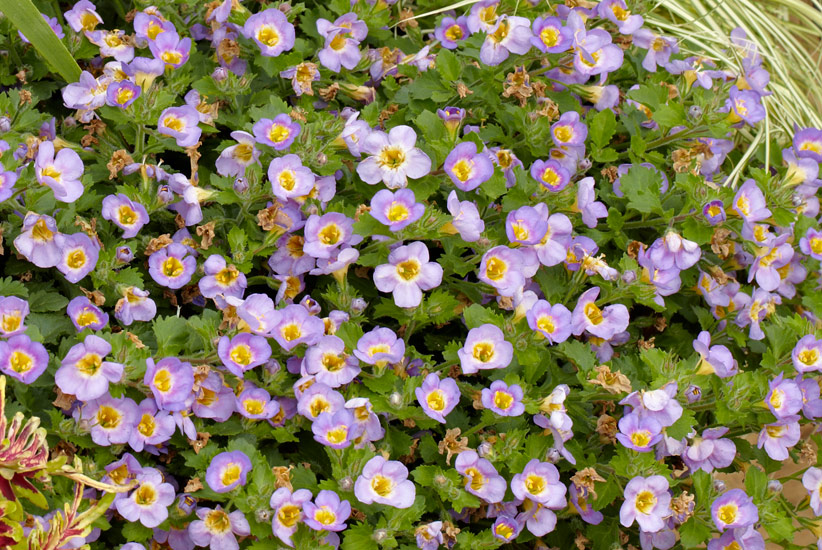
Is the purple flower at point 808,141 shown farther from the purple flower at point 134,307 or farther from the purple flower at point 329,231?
the purple flower at point 134,307

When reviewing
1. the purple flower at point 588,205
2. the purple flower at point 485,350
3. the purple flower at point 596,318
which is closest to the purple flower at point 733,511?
the purple flower at point 596,318

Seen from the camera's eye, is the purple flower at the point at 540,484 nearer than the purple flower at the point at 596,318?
Yes

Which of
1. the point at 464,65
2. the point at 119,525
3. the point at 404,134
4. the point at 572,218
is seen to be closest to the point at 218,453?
the point at 119,525

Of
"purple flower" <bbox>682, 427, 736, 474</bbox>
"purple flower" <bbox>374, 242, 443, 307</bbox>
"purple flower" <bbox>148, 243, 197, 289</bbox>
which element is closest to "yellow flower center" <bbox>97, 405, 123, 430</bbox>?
"purple flower" <bbox>148, 243, 197, 289</bbox>

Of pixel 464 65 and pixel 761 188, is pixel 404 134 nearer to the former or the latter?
pixel 464 65

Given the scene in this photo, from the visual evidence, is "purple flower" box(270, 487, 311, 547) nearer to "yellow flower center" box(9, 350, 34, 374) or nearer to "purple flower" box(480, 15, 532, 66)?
"yellow flower center" box(9, 350, 34, 374)

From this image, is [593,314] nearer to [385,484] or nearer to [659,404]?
[659,404]
